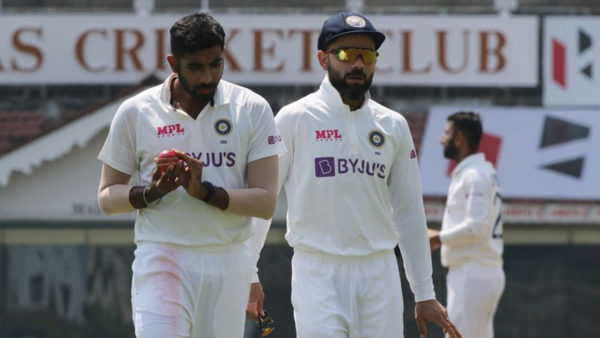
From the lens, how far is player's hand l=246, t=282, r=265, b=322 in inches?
230

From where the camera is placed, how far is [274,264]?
13.7 m

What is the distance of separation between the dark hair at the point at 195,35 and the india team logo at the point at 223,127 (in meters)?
0.35

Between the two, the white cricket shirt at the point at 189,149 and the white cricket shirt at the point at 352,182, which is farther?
the white cricket shirt at the point at 352,182

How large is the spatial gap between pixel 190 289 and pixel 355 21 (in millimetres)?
1635

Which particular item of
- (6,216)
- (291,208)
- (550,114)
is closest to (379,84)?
(550,114)

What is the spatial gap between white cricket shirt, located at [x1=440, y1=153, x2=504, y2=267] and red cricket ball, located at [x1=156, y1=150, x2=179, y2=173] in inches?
182

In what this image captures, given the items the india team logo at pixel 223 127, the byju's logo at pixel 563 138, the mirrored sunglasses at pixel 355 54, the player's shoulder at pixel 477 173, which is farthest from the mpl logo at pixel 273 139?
the byju's logo at pixel 563 138

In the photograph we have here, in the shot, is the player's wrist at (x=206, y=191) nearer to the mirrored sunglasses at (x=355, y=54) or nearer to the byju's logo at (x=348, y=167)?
the byju's logo at (x=348, y=167)

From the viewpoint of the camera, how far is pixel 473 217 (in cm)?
927

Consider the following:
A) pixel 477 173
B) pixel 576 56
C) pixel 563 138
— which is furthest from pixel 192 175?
pixel 576 56

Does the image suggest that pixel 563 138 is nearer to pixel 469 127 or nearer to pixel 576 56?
pixel 576 56

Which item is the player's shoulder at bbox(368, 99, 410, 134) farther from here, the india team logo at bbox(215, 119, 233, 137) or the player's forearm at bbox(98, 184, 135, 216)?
the player's forearm at bbox(98, 184, 135, 216)

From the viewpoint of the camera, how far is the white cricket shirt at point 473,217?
9.27m

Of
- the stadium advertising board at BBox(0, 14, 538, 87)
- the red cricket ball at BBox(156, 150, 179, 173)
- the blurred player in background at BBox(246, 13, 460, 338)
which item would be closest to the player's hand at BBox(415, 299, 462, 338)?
the blurred player in background at BBox(246, 13, 460, 338)
